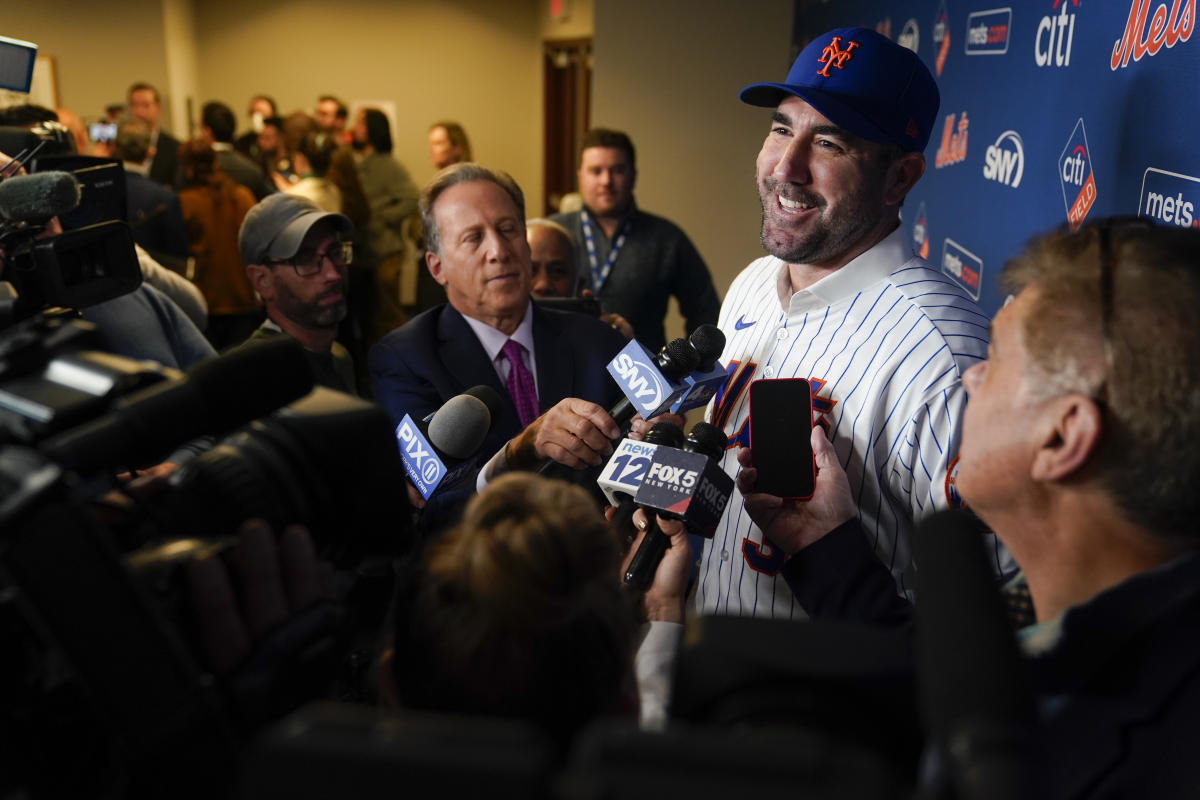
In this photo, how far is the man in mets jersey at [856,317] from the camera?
1.34 metres

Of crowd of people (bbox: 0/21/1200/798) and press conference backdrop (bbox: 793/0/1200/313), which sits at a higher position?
press conference backdrop (bbox: 793/0/1200/313)

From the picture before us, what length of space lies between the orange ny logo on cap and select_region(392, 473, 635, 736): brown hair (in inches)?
41.2

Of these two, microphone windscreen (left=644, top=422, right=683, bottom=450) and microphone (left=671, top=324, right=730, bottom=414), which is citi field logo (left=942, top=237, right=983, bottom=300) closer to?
microphone (left=671, top=324, right=730, bottom=414)

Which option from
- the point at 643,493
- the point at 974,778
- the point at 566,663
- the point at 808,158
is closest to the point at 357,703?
the point at 643,493

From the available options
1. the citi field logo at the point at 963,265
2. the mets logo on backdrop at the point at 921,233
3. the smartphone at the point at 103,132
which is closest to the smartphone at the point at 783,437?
the citi field logo at the point at 963,265

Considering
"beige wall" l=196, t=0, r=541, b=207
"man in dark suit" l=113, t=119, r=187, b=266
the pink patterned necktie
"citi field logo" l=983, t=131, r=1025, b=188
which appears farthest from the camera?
"beige wall" l=196, t=0, r=541, b=207

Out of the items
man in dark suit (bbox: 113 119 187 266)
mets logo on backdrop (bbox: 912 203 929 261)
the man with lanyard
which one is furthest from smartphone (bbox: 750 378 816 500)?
man in dark suit (bbox: 113 119 187 266)

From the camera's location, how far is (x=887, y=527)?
54.1 inches

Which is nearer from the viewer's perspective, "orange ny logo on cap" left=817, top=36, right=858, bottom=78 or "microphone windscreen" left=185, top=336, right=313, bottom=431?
"microphone windscreen" left=185, top=336, right=313, bottom=431

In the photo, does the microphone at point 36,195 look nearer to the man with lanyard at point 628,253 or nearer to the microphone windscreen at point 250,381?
the microphone windscreen at point 250,381

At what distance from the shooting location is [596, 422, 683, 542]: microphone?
1.29 m

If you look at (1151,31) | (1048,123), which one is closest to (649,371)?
(1151,31)

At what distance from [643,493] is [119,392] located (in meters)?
0.72

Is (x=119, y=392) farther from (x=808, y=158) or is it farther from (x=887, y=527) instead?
(x=808, y=158)
